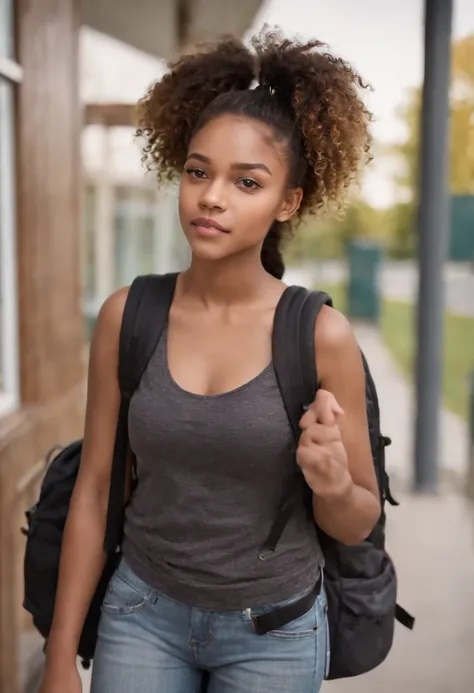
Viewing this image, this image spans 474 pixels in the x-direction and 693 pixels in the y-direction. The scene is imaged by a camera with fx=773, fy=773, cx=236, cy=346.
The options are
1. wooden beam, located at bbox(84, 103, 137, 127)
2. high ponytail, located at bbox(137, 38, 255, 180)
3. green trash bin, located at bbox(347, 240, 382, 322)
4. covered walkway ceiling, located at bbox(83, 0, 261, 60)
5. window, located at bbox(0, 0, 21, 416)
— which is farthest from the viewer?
green trash bin, located at bbox(347, 240, 382, 322)

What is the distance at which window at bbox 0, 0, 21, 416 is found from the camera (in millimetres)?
2145

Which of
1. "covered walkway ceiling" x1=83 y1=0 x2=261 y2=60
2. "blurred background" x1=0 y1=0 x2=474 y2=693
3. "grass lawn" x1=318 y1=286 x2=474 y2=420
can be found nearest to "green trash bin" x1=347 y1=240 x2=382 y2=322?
"blurred background" x1=0 y1=0 x2=474 y2=693

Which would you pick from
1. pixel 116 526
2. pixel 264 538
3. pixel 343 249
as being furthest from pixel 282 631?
pixel 343 249

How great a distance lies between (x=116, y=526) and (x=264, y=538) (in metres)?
0.24

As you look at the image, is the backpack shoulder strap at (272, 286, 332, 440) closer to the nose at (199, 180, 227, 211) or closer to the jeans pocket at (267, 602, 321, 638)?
the nose at (199, 180, 227, 211)

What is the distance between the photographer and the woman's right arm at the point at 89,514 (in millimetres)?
1090

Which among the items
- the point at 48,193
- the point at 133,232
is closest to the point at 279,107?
the point at 48,193

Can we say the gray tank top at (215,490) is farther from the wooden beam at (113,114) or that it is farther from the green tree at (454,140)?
the wooden beam at (113,114)

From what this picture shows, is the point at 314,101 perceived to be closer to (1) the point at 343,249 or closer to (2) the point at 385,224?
(2) the point at 385,224

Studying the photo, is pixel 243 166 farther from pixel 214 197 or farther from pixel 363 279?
pixel 363 279

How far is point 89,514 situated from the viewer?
114 cm

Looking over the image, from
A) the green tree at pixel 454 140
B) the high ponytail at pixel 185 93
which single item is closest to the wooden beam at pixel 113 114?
the green tree at pixel 454 140

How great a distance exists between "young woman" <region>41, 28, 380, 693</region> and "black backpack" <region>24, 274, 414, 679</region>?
0.07 feet

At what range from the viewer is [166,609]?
1.06m
